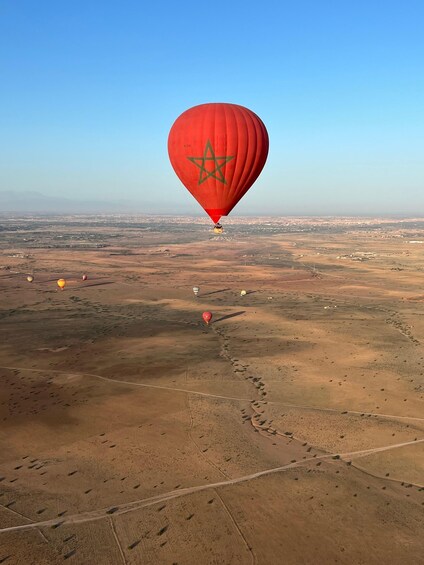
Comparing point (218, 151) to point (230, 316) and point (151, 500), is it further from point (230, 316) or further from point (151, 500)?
point (230, 316)

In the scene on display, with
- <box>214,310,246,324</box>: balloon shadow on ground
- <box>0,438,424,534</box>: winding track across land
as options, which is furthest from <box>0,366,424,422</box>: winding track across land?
<box>214,310,246,324</box>: balloon shadow on ground

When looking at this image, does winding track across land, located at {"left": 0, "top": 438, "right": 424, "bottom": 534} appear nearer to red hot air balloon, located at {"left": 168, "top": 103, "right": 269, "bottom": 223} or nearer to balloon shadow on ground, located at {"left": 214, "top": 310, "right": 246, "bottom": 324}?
red hot air balloon, located at {"left": 168, "top": 103, "right": 269, "bottom": 223}

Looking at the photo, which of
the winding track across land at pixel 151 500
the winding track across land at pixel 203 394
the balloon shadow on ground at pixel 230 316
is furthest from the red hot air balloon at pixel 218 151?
the winding track across land at pixel 151 500

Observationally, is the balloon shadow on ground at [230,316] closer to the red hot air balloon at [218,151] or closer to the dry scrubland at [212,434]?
the dry scrubland at [212,434]

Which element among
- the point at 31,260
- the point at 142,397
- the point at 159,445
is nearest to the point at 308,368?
the point at 142,397

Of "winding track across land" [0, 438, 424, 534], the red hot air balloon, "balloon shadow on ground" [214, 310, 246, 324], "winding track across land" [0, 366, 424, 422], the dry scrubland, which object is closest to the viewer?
the dry scrubland
